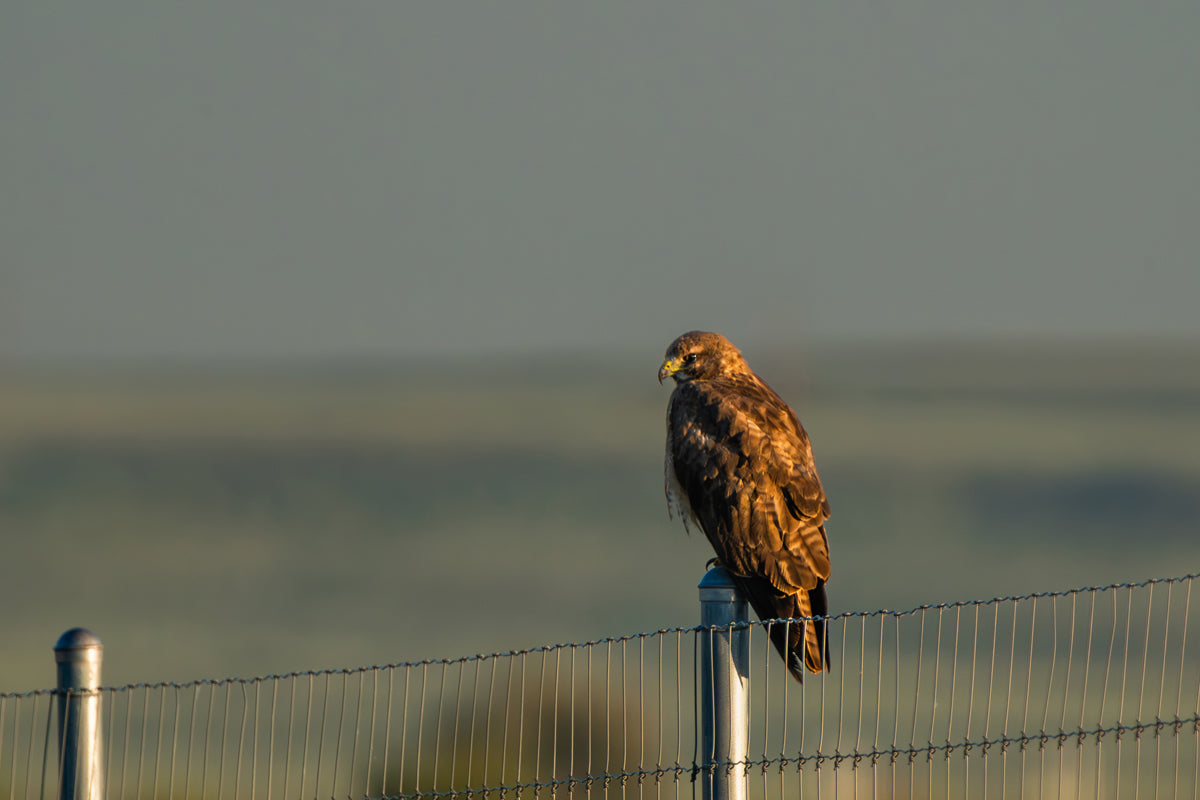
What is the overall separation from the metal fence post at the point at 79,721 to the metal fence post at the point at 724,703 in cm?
229

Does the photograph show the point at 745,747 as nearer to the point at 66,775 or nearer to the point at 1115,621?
the point at 1115,621

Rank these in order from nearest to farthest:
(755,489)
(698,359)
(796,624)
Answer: (796,624), (755,489), (698,359)

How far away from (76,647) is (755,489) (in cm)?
392

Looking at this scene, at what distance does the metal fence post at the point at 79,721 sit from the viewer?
5.55m

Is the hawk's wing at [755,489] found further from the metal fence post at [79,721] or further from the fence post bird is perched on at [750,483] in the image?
the metal fence post at [79,721]

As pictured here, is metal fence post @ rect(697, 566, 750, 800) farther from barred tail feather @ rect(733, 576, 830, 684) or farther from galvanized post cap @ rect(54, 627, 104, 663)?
galvanized post cap @ rect(54, 627, 104, 663)

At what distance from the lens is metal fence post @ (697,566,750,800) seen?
5.54 meters

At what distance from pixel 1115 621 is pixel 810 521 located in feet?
10.1

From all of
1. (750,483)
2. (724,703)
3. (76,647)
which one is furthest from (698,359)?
(76,647)

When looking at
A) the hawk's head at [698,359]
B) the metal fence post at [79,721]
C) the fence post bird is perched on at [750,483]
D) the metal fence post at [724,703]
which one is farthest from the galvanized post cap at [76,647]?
the hawk's head at [698,359]

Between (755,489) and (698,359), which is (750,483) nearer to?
(755,489)

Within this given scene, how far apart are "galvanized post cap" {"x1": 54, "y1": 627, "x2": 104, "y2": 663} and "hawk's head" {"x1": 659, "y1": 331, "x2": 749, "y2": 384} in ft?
14.9

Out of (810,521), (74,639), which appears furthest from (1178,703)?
(74,639)

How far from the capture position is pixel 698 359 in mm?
9352
